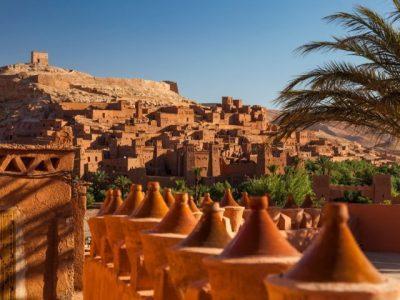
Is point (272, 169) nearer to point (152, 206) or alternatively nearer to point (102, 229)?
point (102, 229)

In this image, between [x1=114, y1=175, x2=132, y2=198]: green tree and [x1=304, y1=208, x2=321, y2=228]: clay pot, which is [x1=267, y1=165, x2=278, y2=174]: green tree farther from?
[x1=304, y1=208, x2=321, y2=228]: clay pot

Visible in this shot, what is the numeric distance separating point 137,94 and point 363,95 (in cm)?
7356

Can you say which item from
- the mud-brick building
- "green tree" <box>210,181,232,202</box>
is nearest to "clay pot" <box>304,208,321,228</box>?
the mud-brick building

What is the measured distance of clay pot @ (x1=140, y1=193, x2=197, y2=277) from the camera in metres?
5.20

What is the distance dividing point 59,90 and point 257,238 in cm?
6987

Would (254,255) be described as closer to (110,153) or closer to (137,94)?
(110,153)

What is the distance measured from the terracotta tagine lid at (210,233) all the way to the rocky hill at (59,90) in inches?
2364

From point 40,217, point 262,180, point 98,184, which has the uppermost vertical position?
point 262,180

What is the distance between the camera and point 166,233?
5.25 meters

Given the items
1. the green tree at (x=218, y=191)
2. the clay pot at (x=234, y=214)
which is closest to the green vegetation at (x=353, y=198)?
the green tree at (x=218, y=191)

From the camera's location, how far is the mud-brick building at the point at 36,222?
723 centimetres

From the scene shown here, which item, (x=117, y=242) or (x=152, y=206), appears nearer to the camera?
(x=152, y=206)

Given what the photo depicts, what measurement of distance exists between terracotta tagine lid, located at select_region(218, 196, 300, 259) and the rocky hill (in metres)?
61.0

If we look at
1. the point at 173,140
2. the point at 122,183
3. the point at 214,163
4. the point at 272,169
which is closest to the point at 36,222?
the point at 122,183
